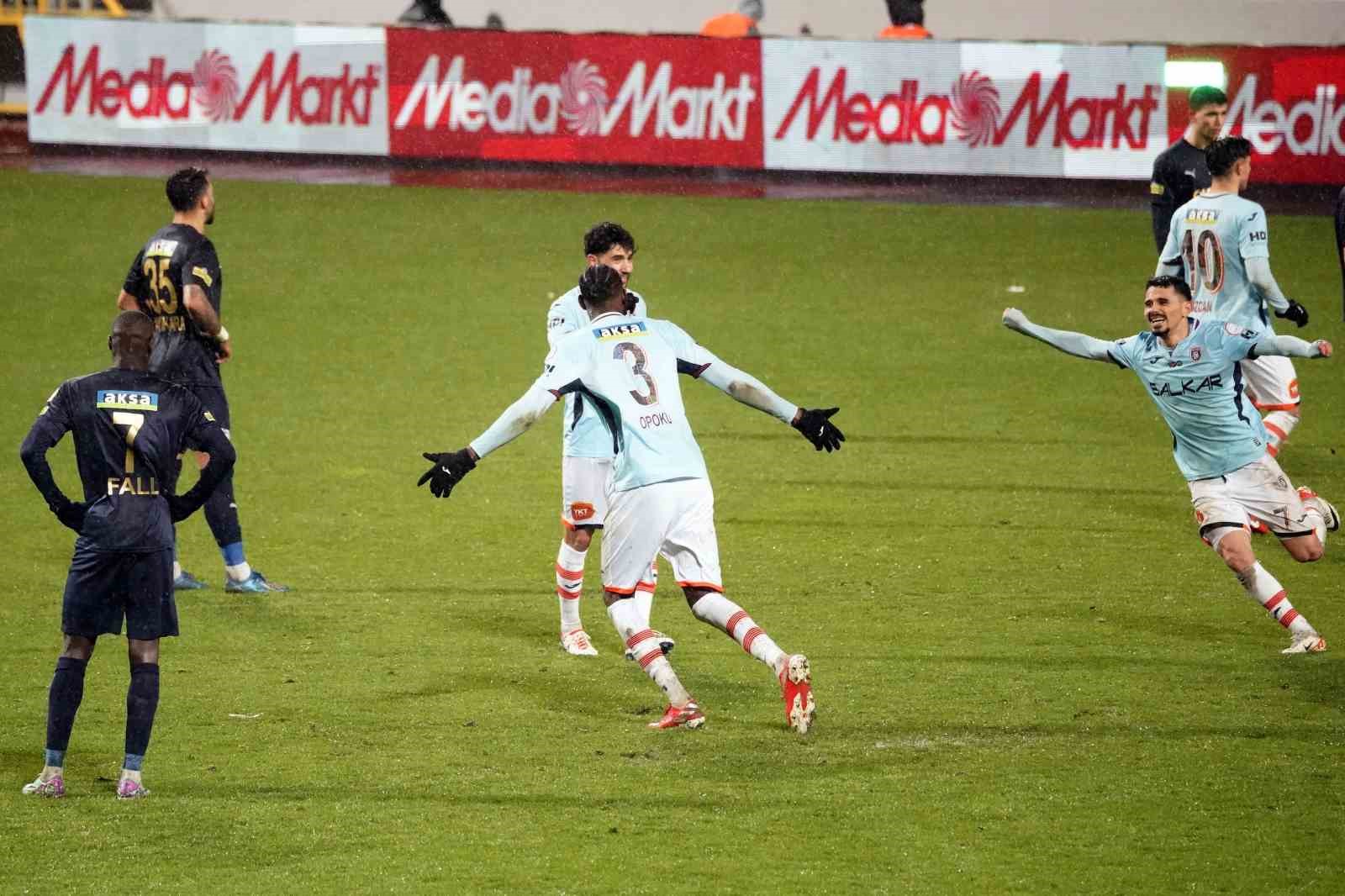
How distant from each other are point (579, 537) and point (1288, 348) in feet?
11.4

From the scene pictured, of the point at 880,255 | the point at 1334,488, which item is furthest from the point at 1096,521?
the point at 880,255

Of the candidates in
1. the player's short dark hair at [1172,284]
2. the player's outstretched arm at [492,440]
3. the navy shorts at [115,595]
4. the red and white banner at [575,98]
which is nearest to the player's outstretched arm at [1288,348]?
the player's short dark hair at [1172,284]

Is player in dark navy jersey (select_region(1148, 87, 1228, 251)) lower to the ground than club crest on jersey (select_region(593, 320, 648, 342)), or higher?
higher

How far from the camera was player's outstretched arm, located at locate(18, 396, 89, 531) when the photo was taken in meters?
6.69

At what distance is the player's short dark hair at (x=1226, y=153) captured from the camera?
10.3m

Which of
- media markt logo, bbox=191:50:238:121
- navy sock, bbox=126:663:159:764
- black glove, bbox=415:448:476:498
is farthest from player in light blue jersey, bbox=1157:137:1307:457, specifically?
media markt logo, bbox=191:50:238:121

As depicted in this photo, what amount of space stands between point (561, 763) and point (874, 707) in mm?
1510

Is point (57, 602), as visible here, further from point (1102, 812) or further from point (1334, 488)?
point (1334, 488)

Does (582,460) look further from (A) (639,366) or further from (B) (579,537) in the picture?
(A) (639,366)

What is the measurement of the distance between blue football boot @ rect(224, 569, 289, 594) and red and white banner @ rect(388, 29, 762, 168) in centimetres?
1407

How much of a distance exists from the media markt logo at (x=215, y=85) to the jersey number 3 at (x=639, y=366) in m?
17.7

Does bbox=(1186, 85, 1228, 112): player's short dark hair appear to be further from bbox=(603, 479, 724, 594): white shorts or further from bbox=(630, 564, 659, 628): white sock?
bbox=(603, 479, 724, 594): white shorts

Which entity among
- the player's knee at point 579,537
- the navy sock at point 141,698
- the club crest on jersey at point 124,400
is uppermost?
the club crest on jersey at point 124,400

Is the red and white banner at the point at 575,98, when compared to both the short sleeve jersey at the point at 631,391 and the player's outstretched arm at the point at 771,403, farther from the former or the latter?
the short sleeve jersey at the point at 631,391
